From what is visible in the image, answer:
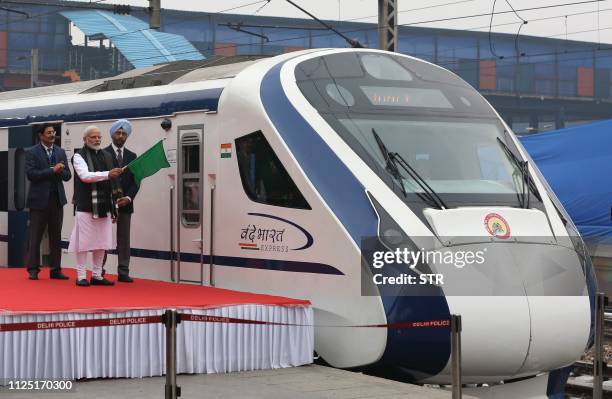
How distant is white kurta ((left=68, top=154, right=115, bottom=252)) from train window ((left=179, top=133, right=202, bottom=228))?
0.85 m

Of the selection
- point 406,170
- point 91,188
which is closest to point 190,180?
point 91,188

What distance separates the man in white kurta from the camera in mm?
11328

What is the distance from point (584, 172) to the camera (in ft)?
69.2

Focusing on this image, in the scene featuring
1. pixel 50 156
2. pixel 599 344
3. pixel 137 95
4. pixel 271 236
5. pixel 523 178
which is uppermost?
pixel 137 95

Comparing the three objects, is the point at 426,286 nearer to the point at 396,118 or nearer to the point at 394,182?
the point at 394,182

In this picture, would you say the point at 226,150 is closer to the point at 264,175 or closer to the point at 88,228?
the point at 264,175

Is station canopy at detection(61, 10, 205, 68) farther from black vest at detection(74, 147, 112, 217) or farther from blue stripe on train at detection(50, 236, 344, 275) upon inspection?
black vest at detection(74, 147, 112, 217)

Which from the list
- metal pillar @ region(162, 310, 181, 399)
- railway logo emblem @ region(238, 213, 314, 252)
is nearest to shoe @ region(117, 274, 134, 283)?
railway logo emblem @ region(238, 213, 314, 252)

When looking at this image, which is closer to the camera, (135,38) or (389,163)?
(389,163)

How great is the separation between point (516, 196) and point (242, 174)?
260 centimetres

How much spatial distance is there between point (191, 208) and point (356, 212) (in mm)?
2509

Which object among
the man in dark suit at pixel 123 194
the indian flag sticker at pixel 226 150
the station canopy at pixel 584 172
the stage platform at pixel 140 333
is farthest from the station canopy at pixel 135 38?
the stage platform at pixel 140 333

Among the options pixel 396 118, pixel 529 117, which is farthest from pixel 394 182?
pixel 529 117

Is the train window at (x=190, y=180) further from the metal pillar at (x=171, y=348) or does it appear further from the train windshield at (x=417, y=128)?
the metal pillar at (x=171, y=348)
